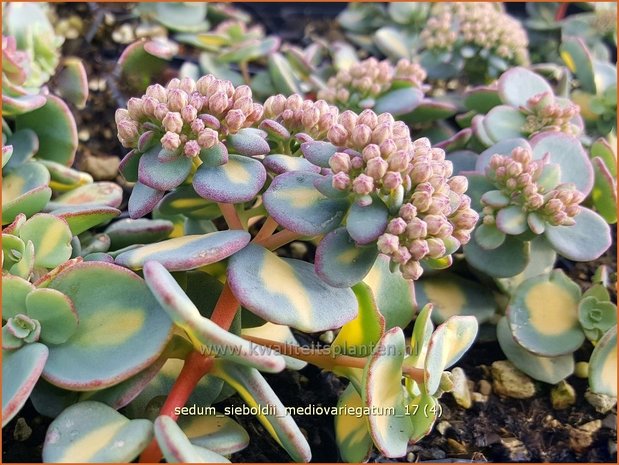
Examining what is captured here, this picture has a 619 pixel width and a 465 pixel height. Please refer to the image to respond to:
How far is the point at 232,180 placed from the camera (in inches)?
36.9

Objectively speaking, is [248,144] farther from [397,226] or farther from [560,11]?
[560,11]

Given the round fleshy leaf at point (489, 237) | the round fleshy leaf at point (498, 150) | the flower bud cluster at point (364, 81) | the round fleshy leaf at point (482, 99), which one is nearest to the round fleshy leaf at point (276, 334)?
the round fleshy leaf at point (489, 237)

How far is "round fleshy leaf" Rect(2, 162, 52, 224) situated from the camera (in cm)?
108

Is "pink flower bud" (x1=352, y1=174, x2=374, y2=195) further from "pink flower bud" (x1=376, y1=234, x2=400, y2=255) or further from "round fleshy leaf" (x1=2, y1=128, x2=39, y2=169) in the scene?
"round fleshy leaf" (x1=2, y1=128, x2=39, y2=169)

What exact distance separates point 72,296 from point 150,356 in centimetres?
16

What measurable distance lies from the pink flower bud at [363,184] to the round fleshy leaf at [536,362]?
572mm

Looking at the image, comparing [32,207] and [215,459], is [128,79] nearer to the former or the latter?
[32,207]

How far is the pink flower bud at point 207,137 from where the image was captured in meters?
0.92

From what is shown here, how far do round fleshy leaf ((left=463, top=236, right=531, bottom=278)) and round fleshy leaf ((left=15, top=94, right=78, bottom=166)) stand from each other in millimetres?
790

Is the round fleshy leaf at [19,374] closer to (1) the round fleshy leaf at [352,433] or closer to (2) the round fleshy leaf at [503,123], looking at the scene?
(1) the round fleshy leaf at [352,433]

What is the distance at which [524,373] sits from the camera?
4.25ft

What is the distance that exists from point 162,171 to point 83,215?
0.20 m

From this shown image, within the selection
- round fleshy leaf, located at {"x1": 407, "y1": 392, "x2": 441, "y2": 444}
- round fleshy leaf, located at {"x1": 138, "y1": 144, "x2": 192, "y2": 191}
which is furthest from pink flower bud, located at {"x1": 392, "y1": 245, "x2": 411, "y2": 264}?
round fleshy leaf, located at {"x1": 138, "y1": 144, "x2": 192, "y2": 191}

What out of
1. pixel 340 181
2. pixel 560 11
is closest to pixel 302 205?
pixel 340 181
